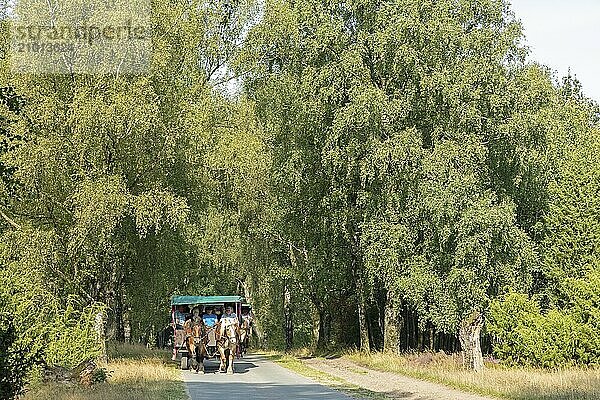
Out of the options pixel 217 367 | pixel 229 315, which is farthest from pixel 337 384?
pixel 217 367

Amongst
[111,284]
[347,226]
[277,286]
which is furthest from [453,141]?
[277,286]

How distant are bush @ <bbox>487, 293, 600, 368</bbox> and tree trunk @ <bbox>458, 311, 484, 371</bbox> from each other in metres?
0.99

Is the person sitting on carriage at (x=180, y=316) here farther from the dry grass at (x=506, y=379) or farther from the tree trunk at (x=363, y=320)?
the tree trunk at (x=363, y=320)

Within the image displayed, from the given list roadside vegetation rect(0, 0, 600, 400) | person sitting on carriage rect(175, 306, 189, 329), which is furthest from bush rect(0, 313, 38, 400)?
person sitting on carriage rect(175, 306, 189, 329)

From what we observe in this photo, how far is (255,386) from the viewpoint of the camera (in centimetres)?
2473

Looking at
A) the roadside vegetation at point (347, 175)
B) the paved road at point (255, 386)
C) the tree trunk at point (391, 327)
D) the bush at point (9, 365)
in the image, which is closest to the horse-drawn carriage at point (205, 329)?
the paved road at point (255, 386)

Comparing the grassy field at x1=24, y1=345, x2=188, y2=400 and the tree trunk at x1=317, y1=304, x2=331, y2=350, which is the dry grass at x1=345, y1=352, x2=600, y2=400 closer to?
the grassy field at x1=24, y1=345, x2=188, y2=400

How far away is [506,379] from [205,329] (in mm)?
11926

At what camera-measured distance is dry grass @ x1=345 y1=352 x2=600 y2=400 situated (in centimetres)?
2009

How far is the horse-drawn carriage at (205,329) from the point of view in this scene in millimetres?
31000

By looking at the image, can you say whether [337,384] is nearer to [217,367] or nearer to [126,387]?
[126,387]

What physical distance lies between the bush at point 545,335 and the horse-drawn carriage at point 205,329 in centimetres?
905

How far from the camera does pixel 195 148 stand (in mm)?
35250

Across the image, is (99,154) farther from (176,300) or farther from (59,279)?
(176,300)
